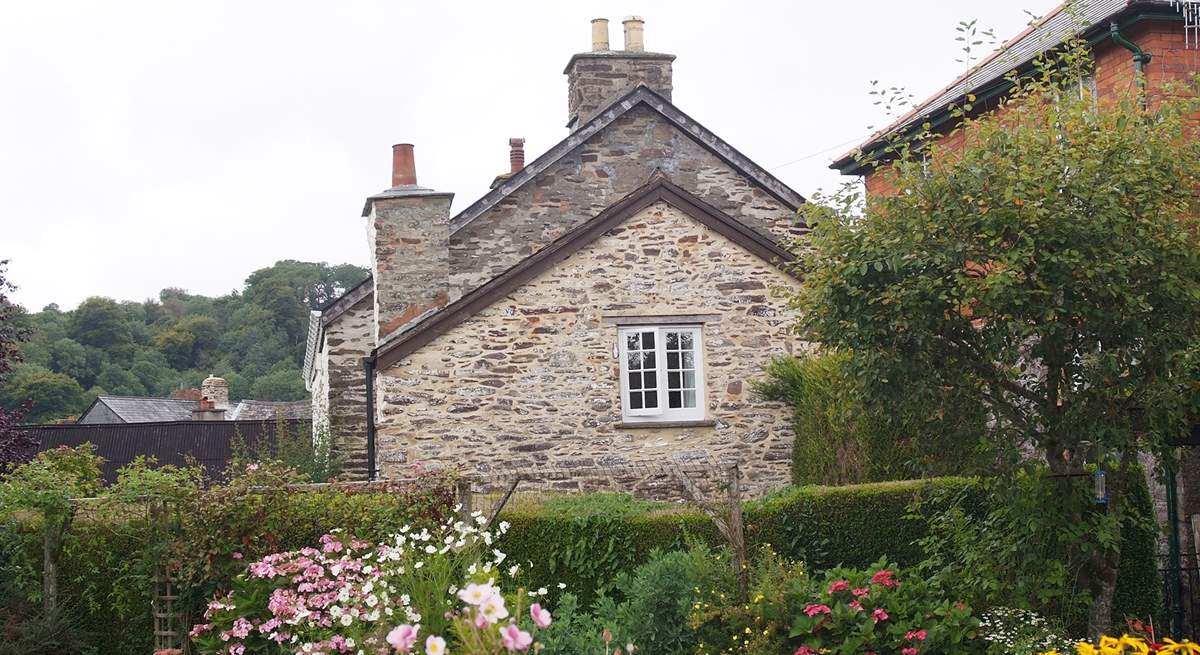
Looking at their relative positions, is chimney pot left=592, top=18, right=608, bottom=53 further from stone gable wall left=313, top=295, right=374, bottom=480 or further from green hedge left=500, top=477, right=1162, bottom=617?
green hedge left=500, top=477, right=1162, bottom=617

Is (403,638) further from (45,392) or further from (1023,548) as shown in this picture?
(45,392)

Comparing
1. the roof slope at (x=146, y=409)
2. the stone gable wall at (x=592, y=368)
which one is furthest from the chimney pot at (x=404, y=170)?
the roof slope at (x=146, y=409)

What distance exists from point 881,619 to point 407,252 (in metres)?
11.1

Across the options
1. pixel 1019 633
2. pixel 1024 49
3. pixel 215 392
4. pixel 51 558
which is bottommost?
pixel 1019 633

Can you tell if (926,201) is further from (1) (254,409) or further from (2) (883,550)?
(1) (254,409)

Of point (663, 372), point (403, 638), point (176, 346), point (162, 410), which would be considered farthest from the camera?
point (176, 346)

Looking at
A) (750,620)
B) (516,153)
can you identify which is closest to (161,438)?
(516,153)

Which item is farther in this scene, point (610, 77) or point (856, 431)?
point (610, 77)

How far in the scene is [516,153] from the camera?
88.8 ft

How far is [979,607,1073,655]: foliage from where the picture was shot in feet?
31.1

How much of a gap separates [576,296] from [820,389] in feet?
10.9

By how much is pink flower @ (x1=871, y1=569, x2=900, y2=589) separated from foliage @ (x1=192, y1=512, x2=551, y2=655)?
2.62 meters

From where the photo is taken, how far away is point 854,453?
15398mm

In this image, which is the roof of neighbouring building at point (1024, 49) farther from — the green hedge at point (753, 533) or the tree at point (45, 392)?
the tree at point (45, 392)
